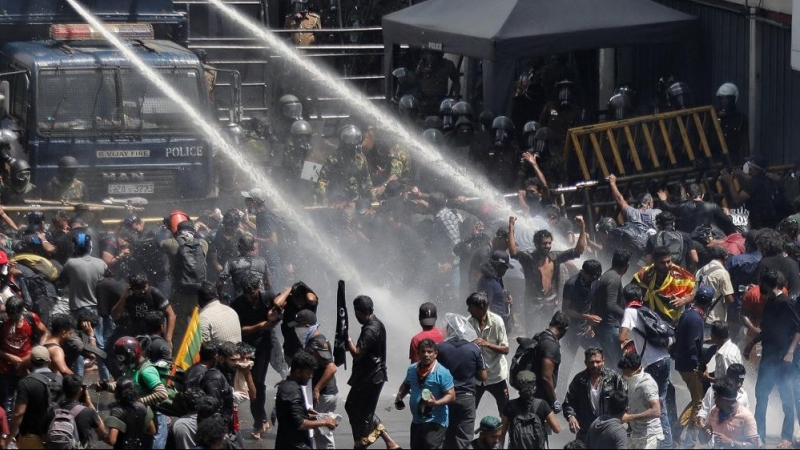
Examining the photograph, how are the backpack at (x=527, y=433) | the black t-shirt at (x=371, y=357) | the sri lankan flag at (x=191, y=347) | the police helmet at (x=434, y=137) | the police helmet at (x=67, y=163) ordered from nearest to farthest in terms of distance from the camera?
the backpack at (x=527, y=433) < the black t-shirt at (x=371, y=357) < the sri lankan flag at (x=191, y=347) < the police helmet at (x=67, y=163) < the police helmet at (x=434, y=137)

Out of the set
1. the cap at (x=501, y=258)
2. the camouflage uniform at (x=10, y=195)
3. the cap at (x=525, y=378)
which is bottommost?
the camouflage uniform at (x=10, y=195)

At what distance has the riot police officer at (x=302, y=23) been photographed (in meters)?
23.5

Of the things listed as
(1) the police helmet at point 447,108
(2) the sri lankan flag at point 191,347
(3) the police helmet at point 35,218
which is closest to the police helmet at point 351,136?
(1) the police helmet at point 447,108

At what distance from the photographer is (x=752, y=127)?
707 inches

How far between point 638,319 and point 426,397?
218 centimetres

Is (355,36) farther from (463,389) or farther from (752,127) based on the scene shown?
(463,389)

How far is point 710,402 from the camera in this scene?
10617 millimetres

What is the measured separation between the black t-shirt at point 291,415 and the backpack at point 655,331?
10.0 feet

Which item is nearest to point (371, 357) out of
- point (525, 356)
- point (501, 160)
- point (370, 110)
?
point (525, 356)

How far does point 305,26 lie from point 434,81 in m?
2.76

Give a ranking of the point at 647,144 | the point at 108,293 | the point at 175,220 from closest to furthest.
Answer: the point at 108,293, the point at 175,220, the point at 647,144

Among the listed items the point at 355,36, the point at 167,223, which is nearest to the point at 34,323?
the point at 167,223

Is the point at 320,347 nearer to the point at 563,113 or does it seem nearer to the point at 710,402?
the point at 710,402

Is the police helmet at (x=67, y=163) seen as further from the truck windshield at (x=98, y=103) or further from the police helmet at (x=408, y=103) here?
the police helmet at (x=408, y=103)
